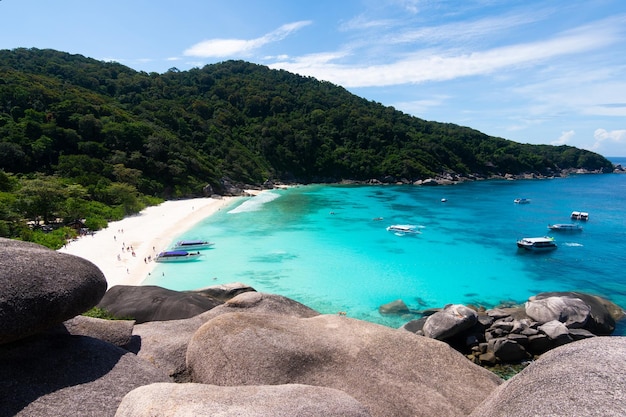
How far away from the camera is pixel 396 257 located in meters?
39.6

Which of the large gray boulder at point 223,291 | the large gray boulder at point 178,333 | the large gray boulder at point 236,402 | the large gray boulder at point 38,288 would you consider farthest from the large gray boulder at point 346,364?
the large gray boulder at point 223,291

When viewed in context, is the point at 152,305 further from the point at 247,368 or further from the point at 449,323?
the point at 449,323

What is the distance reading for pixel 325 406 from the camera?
5098 millimetres

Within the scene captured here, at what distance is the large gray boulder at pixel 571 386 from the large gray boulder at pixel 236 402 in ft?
6.74

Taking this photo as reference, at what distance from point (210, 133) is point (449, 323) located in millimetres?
105269

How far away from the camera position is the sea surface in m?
29.7

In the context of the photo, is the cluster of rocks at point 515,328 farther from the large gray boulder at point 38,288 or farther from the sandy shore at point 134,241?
the sandy shore at point 134,241

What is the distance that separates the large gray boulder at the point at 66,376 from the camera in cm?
566

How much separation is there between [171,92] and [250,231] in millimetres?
105757

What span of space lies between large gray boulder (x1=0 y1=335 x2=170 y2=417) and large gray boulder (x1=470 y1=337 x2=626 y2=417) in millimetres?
6061

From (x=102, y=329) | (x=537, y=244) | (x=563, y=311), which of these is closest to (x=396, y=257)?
(x=537, y=244)

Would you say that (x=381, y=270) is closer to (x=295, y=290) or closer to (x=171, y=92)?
(x=295, y=290)

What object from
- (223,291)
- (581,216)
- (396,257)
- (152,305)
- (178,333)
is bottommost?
(396,257)

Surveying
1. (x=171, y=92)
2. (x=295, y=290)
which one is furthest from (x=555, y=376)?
(x=171, y=92)
